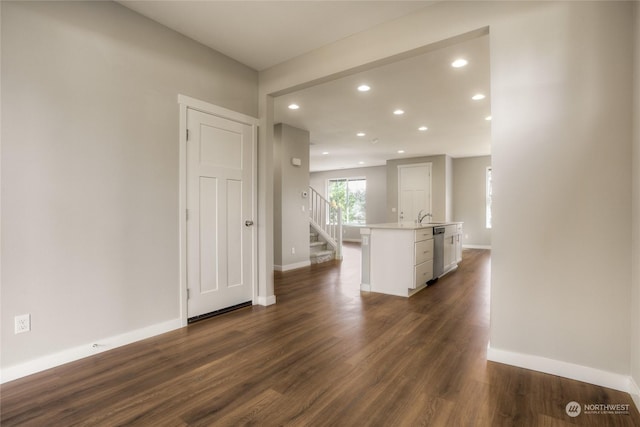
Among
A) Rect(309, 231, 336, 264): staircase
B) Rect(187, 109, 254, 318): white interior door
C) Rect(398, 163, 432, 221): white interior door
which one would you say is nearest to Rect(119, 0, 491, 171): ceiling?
Rect(187, 109, 254, 318): white interior door

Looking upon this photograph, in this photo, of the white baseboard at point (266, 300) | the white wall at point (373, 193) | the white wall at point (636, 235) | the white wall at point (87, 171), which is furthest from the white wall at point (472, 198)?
the white wall at point (87, 171)

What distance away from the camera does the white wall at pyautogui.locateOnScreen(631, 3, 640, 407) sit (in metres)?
1.81

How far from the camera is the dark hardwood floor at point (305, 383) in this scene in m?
1.70

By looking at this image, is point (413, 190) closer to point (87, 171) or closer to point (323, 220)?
point (323, 220)

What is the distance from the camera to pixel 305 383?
2.03 m

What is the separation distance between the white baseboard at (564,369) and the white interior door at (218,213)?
260cm

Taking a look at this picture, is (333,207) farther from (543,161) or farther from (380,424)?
(380,424)

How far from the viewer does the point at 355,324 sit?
3.11 metres

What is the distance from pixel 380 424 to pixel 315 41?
10.6 ft

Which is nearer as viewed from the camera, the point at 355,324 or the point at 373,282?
the point at 355,324

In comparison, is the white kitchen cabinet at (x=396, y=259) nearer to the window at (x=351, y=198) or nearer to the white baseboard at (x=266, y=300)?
the white baseboard at (x=266, y=300)

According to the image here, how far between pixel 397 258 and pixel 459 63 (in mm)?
2474

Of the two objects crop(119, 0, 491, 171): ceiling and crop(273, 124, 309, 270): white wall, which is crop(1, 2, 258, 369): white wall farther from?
crop(273, 124, 309, 270): white wall

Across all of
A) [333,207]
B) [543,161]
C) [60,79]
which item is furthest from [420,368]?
[333,207]
